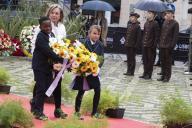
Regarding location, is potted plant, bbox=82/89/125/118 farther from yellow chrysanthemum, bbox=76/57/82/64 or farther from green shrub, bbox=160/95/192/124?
green shrub, bbox=160/95/192/124

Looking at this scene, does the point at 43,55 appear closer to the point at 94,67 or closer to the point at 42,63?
the point at 42,63

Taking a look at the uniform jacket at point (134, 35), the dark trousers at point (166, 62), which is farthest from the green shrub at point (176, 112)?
the uniform jacket at point (134, 35)

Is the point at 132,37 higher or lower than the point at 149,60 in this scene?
higher

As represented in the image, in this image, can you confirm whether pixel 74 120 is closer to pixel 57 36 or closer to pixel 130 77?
pixel 57 36

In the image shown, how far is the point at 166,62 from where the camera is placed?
15633mm

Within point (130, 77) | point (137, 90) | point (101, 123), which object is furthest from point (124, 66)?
point (101, 123)

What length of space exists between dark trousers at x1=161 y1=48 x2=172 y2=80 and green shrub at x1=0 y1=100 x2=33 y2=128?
8189 mm

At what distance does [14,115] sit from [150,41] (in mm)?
8715

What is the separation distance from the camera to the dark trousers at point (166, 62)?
50.9 feet

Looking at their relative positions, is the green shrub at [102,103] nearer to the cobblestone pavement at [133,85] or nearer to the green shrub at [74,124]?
the cobblestone pavement at [133,85]

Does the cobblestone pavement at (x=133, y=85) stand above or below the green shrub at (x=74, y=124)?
below

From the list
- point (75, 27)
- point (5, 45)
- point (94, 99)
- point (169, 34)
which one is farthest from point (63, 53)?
point (75, 27)

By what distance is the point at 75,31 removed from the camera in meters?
19.2

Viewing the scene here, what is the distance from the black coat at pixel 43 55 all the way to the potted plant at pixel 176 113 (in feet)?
5.73
